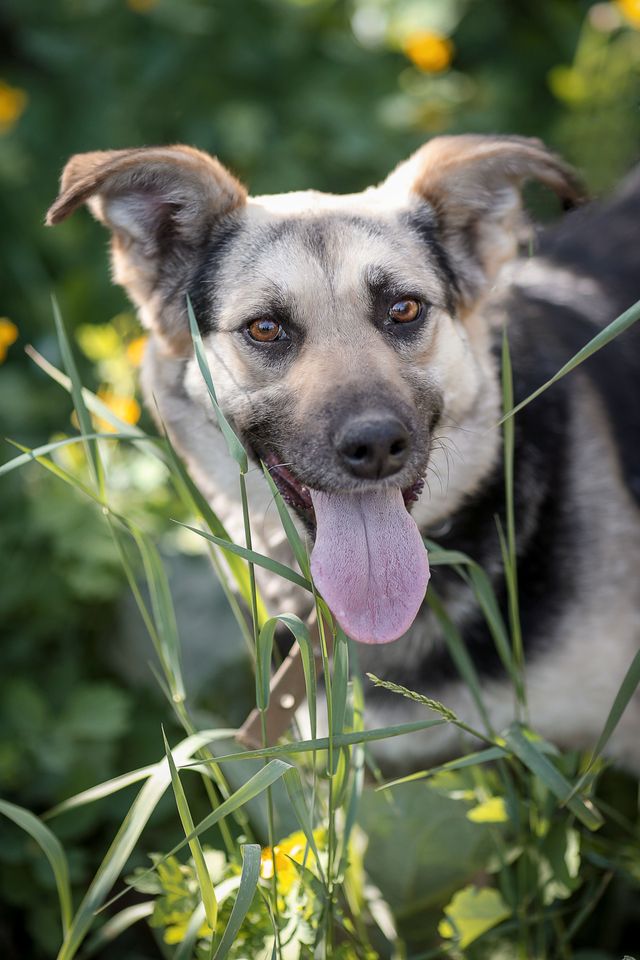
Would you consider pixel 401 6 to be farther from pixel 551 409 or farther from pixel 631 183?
pixel 551 409

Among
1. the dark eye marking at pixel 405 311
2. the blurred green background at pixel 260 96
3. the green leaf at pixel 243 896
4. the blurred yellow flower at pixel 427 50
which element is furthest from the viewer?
the blurred yellow flower at pixel 427 50

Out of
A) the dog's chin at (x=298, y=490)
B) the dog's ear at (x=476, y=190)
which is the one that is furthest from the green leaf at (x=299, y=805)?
the dog's ear at (x=476, y=190)

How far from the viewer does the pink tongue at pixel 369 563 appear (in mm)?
1851

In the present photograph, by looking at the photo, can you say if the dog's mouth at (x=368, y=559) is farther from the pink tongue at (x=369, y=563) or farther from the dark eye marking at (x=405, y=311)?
the dark eye marking at (x=405, y=311)

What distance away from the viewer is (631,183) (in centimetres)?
320

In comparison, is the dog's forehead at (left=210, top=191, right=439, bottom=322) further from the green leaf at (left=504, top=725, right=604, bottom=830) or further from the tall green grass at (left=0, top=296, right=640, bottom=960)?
the green leaf at (left=504, top=725, right=604, bottom=830)

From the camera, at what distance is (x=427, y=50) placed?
13.9 ft

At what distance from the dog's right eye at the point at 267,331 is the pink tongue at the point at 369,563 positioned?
0.36 meters

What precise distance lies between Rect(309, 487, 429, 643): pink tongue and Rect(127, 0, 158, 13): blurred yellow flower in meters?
3.38

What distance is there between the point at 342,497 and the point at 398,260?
55cm

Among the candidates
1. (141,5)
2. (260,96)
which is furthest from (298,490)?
(141,5)

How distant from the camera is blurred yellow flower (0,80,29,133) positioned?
14.3 ft

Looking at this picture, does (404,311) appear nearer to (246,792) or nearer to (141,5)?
(246,792)

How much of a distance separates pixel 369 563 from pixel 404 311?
58 centimetres
